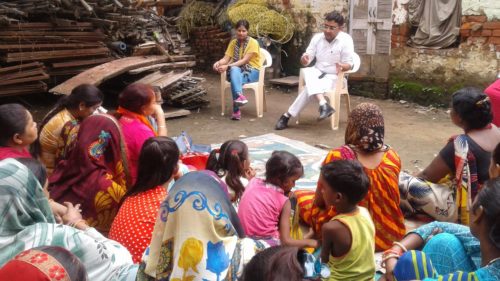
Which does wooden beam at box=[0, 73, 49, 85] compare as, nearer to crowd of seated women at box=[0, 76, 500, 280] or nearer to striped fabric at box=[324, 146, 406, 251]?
crowd of seated women at box=[0, 76, 500, 280]

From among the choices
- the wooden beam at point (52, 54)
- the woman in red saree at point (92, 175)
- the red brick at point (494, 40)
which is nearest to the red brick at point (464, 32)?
the red brick at point (494, 40)

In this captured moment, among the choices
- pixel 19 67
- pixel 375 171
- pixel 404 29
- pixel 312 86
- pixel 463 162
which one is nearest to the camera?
pixel 375 171

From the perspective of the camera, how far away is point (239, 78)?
24.5 feet

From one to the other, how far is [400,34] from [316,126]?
2603 mm

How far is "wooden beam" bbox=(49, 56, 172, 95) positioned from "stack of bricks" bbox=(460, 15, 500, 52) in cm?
446

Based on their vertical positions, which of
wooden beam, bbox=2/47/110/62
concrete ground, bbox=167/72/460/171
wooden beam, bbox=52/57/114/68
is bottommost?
concrete ground, bbox=167/72/460/171

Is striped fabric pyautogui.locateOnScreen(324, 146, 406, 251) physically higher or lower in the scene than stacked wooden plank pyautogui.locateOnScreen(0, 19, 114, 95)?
lower

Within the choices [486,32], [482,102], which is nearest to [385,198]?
[482,102]

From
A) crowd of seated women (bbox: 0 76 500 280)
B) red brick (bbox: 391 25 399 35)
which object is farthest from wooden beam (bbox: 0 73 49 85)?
red brick (bbox: 391 25 399 35)

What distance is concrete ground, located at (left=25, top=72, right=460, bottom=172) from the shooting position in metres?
6.35

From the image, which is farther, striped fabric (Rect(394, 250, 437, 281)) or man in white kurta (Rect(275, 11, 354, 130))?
man in white kurta (Rect(275, 11, 354, 130))

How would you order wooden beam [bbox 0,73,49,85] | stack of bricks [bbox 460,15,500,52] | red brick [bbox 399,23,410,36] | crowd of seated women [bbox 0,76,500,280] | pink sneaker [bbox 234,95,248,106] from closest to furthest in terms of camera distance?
1. crowd of seated women [bbox 0,76,500,280]
2. pink sneaker [bbox 234,95,248,106]
3. wooden beam [bbox 0,73,49,85]
4. stack of bricks [bbox 460,15,500,52]
5. red brick [bbox 399,23,410,36]

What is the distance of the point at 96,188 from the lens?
141 inches

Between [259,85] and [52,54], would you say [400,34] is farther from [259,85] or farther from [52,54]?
[52,54]
